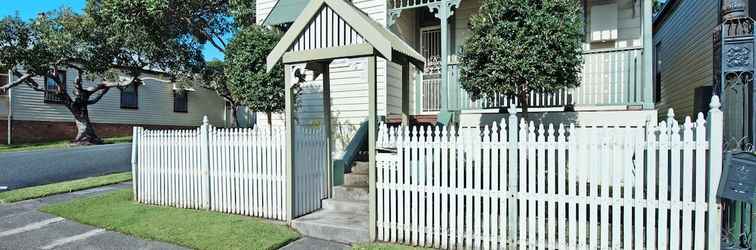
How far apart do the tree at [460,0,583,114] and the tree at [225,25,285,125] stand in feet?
13.5

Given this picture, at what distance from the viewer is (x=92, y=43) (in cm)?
1622

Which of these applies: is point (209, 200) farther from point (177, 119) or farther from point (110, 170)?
point (177, 119)

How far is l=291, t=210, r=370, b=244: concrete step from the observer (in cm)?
508

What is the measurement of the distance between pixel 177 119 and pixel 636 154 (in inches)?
1031

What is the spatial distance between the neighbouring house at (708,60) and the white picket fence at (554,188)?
0.49m

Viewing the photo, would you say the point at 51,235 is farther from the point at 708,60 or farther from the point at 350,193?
the point at 708,60

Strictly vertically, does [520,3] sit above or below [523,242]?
above

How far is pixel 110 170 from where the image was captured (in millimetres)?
12812

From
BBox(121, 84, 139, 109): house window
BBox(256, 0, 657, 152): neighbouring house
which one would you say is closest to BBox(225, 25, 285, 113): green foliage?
BBox(256, 0, 657, 152): neighbouring house

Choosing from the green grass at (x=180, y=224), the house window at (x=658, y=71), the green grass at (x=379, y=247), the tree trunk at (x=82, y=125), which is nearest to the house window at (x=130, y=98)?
the tree trunk at (x=82, y=125)

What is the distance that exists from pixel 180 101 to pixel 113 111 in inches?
171

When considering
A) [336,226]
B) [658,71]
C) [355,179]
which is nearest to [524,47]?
[355,179]

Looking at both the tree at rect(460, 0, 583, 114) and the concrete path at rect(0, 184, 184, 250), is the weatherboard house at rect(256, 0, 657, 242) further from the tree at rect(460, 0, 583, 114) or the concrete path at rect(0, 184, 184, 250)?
the concrete path at rect(0, 184, 184, 250)

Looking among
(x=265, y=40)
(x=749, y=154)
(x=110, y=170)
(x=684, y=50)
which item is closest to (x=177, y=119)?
(x=110, y=170)
